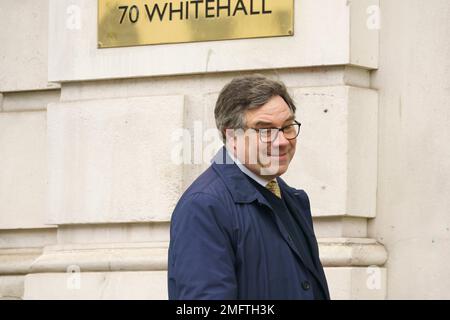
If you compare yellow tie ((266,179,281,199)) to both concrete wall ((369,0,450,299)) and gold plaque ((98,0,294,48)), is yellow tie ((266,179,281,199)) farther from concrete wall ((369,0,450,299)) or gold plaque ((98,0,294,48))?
gold plaque ((98,0,294,48))

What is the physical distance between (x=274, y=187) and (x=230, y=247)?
0.44 metres

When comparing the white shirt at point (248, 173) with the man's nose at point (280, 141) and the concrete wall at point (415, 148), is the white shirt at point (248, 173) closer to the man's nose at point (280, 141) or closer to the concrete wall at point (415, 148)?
the man's nose at point (280, 141)

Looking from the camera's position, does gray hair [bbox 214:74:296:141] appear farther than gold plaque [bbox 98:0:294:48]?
No

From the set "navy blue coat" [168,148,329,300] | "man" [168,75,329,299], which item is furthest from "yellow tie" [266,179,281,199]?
"navy blue coat" [168,148,329,300]

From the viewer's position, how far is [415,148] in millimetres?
6434

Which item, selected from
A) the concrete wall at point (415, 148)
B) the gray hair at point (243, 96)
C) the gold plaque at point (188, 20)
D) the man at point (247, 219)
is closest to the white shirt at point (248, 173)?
the man at point (247, 219)

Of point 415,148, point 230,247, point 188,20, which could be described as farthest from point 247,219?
point 188,20

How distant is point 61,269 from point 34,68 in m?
1.19

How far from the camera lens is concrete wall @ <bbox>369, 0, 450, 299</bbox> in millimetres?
6324

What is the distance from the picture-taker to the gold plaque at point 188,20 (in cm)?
667

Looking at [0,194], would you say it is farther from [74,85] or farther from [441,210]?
[441,210]

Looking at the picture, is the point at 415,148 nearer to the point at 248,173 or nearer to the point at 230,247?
the point at 248,173

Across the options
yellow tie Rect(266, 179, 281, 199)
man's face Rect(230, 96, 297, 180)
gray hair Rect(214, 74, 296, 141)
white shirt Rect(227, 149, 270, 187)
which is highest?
gray hair Rect(214, 74, 296, 141)

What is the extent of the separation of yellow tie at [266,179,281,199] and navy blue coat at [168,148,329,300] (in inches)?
4.9
